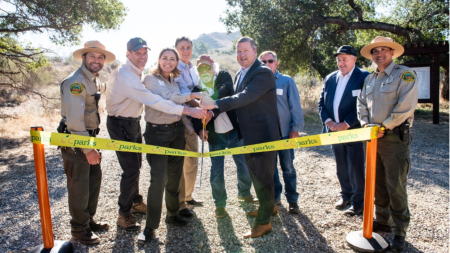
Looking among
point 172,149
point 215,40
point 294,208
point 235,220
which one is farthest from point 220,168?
point 215,40

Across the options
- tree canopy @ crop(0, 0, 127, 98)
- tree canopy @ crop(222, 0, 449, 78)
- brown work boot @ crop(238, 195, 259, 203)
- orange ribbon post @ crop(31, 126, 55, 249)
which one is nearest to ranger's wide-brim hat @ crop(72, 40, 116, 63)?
orange ribbon post @ crop(31, 126, 55, 249)

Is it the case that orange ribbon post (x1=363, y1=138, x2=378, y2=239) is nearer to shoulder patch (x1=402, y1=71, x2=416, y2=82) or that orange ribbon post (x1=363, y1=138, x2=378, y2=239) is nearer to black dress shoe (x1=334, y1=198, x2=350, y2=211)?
shoulder patch (x1=402, y1=71, x2=416, y2=82)

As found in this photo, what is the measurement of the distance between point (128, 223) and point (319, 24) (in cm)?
1085

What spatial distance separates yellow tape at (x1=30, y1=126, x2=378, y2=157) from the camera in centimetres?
300

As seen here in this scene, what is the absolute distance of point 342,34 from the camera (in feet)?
43.0

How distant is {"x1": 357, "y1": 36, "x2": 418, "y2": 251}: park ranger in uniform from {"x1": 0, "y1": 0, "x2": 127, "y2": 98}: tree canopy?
9.41 m

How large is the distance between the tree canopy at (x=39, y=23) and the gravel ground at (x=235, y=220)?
4571 millimetres

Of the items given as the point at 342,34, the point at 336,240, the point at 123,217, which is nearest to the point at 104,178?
the point at 123,217

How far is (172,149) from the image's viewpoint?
3.67m

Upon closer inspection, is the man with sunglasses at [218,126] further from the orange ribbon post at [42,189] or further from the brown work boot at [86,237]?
the orange ribbon post at [42,189]

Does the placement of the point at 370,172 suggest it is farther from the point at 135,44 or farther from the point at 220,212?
the point at 135,44

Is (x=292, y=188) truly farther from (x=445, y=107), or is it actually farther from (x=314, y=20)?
(x=445, y=107)

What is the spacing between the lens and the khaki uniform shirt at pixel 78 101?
3283 millimetres

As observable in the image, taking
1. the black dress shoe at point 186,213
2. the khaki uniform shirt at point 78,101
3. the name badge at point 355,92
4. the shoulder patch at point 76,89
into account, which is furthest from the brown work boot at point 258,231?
the shoulder patch at point 76,89
